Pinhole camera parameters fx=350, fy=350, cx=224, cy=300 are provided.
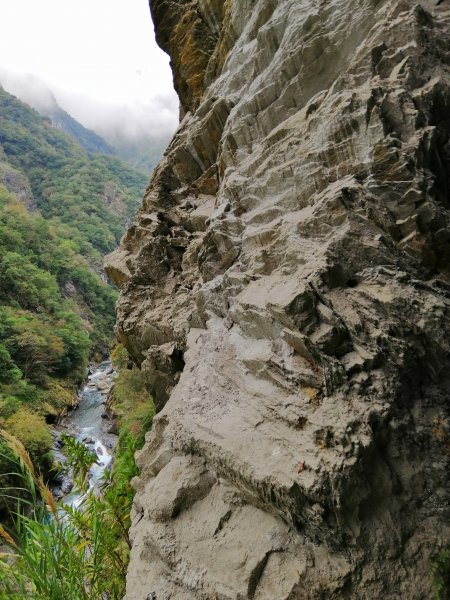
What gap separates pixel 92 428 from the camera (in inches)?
952

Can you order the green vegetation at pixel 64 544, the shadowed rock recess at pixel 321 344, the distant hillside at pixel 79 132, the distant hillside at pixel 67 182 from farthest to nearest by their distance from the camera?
the distant hillside at pixel 79 132 → the distant hillside at pixel 67 182 → the shadowed rock recess at pixel 321 344 → the green vegetation at pixel 64 544

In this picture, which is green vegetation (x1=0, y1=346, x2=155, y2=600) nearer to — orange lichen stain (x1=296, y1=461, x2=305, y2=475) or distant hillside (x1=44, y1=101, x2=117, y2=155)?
orange lichen stain (x1=296, y1=461, x2=305, y2=475)

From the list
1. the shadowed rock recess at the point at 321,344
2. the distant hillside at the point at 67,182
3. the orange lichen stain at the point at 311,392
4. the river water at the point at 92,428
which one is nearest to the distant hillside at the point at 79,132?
the distant hillside at the point at 67,182

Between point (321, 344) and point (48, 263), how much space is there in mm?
48544

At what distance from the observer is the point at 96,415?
26422mm

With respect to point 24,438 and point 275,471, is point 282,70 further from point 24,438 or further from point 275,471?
point 24,438

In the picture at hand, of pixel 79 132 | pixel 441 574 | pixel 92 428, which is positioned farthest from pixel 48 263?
pixel 79 132

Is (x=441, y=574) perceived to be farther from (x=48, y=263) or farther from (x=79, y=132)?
(x=79, y=132)

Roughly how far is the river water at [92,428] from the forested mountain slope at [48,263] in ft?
4.10

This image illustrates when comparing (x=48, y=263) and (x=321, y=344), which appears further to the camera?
(x=48, y=263)

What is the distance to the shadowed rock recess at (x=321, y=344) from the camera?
3.04m

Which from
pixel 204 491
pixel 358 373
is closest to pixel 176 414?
pixel 204 491

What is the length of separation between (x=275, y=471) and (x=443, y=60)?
5.53 meters

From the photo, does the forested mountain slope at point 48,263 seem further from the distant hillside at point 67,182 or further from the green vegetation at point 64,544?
the green vegetation at point 64,544
